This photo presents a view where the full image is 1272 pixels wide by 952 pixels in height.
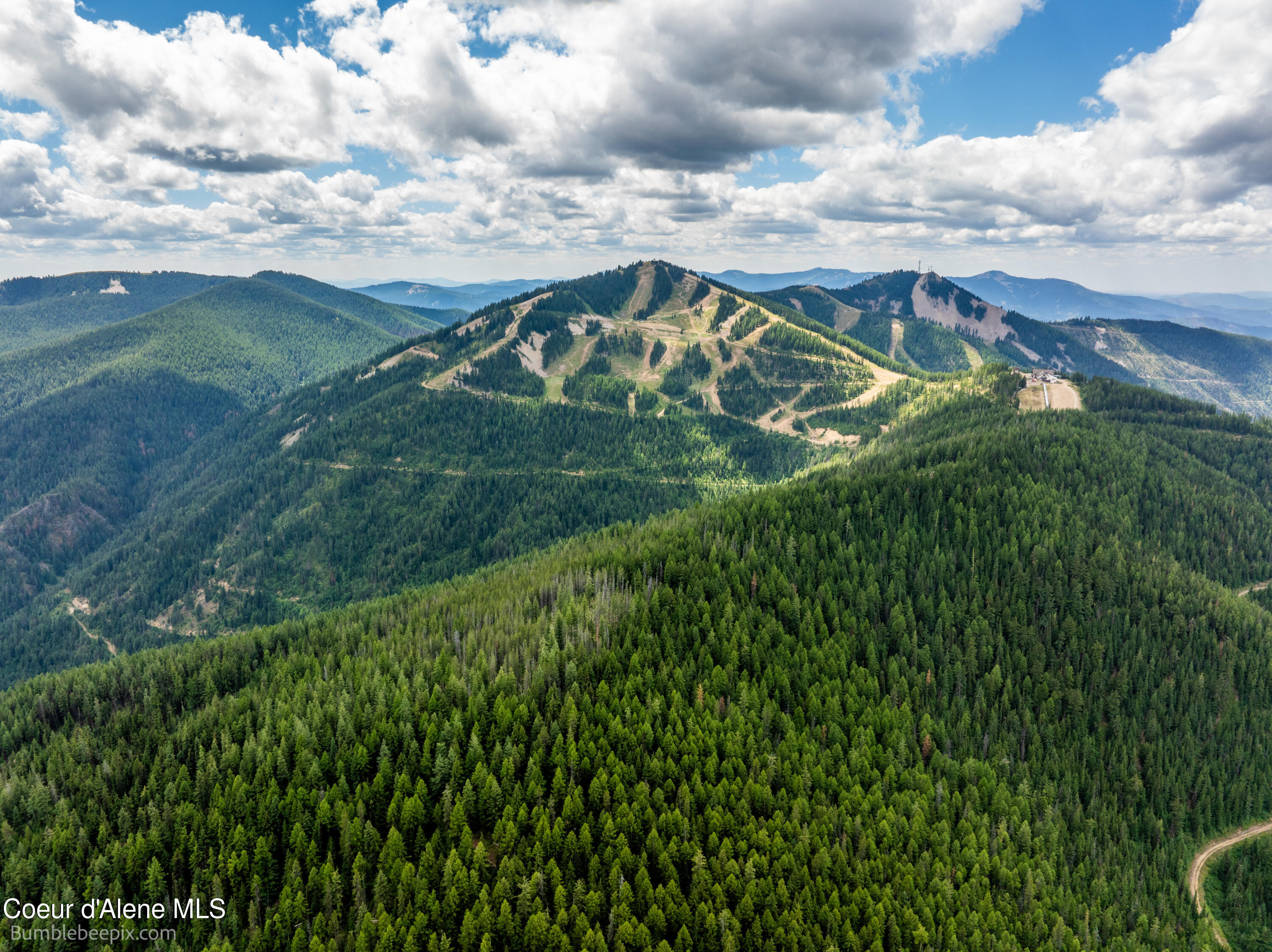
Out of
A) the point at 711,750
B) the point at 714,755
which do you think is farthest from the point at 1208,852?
the point at 714,755

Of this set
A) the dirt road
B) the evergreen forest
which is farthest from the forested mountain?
the dirt road

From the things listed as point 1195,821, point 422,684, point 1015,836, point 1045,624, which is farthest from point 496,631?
point 1195,821

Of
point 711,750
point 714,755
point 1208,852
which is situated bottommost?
point 1208,852

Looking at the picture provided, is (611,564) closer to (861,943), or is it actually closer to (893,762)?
(893,762)

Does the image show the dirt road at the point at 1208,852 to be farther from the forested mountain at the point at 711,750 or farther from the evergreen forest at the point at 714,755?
the forested mountain at the point at 711,750

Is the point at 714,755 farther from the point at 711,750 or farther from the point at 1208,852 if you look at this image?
the point at 1208,852
